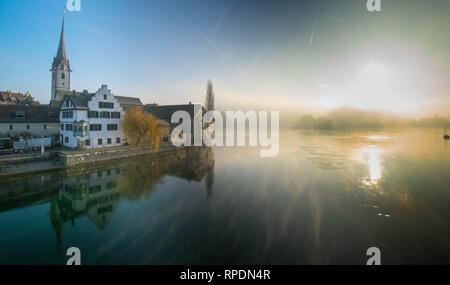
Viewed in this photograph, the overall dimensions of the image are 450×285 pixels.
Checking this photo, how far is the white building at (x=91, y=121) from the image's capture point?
95.0ft

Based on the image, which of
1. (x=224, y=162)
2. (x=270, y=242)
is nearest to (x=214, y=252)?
(x=270, y=242)

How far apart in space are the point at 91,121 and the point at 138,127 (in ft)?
21.1

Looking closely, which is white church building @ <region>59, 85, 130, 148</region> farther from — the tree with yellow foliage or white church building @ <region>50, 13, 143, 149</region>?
the tree with yellow foliage

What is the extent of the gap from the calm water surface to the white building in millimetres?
7451

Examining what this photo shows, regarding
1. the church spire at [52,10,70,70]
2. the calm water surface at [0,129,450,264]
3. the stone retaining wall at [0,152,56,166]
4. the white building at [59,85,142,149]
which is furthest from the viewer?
the church spire at [52,10,70,70]

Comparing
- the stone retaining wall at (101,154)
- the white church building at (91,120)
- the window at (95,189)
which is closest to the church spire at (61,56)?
the white church building at (91,120)

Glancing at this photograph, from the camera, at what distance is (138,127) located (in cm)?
3372

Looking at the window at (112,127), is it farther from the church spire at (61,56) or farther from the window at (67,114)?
the church spire at (61,56)

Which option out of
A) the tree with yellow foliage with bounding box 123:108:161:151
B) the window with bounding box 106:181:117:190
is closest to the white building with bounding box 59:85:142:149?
the tree with yellow foliage with bounding box 123:108:161:151

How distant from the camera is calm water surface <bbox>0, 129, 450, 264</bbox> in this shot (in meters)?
9.98

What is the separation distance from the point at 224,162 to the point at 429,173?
90.7 feet

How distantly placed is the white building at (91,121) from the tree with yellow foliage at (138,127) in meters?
1.24

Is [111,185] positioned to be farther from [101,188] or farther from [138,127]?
[138,127]
